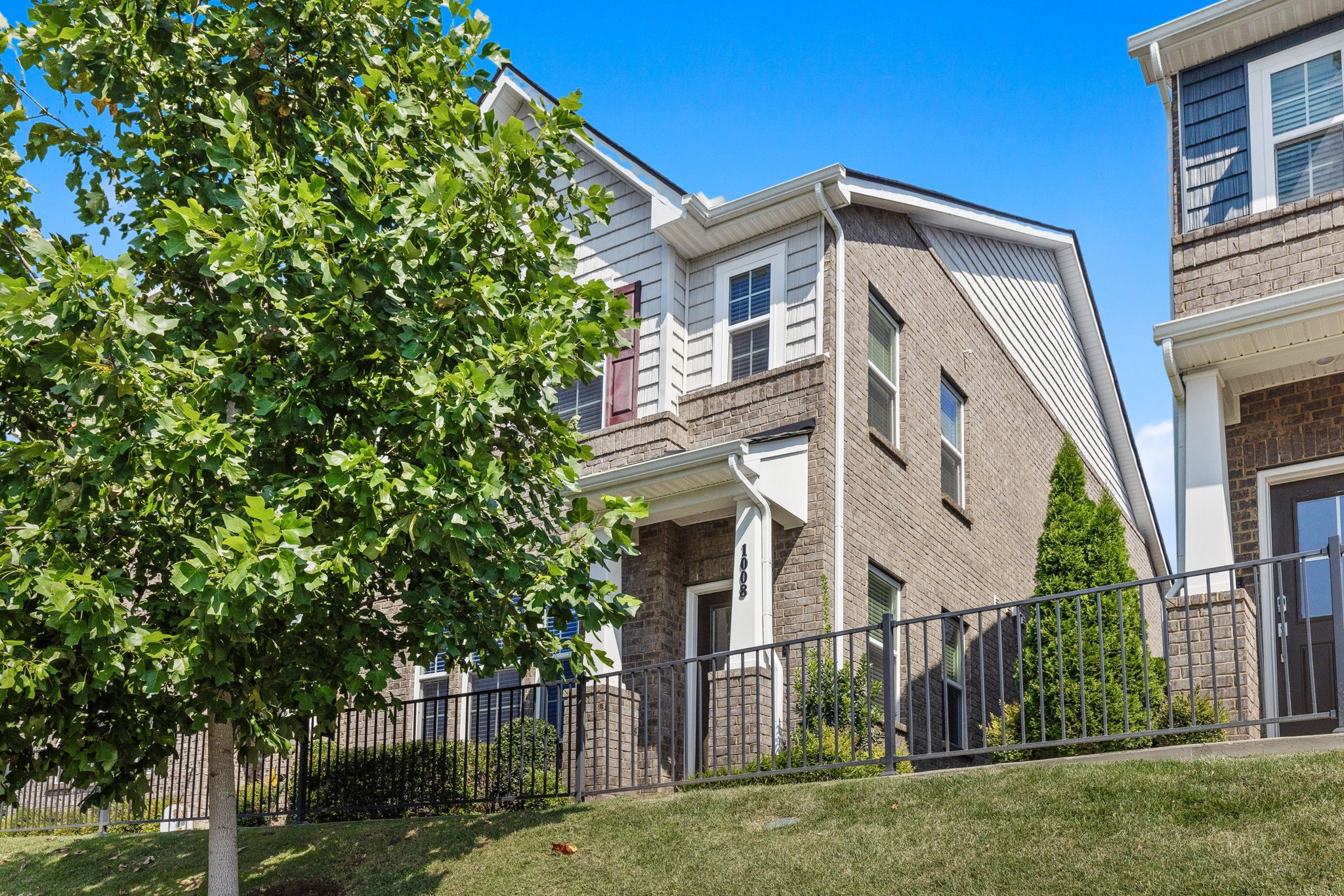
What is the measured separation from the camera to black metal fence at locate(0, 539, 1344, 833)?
8250 mm

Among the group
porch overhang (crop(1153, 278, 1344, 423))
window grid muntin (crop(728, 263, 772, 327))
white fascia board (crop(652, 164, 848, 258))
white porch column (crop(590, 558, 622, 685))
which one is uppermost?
white fascia board (crop(652, 164, 848, 258))

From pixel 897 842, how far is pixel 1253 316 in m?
5.35

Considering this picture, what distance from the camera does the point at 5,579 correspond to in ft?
21.1

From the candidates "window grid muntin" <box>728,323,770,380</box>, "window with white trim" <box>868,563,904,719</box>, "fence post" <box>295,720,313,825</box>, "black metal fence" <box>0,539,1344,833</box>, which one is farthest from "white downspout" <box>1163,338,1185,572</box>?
"fence post" <box>295,720,313,825</box>

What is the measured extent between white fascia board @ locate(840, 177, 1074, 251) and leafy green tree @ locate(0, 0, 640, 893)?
19.7 feet

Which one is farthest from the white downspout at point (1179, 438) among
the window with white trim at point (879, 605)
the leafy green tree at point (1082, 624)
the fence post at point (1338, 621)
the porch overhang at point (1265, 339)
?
the window with white trim at point (879, 605)

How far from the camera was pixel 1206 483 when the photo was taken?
965 centimetres

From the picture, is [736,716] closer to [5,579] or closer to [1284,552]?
[1284,552]

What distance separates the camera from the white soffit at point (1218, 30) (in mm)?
10430

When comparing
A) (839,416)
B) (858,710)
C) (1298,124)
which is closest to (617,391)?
(839,416)

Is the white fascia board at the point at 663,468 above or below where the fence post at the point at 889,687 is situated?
above

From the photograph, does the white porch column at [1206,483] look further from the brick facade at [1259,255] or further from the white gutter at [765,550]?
the white gutter at [765,550]

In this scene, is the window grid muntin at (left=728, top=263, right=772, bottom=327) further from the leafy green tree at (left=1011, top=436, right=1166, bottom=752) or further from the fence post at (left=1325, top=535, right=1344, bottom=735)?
the fence post at (left=1325, top=535, right=1344, bottom=735)

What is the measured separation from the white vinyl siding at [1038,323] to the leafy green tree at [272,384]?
8.86 meters
